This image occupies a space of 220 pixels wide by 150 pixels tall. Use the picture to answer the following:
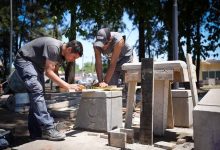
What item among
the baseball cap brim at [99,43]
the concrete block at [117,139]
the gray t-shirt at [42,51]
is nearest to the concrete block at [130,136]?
the concrete block at [117,139]

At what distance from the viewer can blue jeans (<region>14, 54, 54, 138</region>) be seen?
4.66 m

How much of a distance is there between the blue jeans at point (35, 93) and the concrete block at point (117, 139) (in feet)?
3.25

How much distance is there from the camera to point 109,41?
615 centimetres

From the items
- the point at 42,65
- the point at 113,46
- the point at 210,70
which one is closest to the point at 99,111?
the point at 42,65

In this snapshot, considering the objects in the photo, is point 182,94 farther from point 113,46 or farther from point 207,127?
point 207,127

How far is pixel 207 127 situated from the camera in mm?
3412

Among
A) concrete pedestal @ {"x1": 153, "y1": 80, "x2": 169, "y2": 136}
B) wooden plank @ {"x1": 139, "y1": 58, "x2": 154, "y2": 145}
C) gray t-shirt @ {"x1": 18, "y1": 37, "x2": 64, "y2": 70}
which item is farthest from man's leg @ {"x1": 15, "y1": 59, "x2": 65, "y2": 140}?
concrete pedestal @ {"x1": 153, "y1": 80, "x2": 169, "y2": 136}

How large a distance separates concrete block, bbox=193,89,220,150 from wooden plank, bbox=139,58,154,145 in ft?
3.06

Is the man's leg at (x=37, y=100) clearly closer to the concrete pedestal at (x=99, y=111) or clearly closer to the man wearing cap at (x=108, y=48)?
the concrete pedestal at (x=99, y=111)

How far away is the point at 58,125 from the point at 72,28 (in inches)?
242

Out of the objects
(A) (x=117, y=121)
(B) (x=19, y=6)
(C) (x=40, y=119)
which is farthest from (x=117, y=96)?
(B) (x=19, y=6)

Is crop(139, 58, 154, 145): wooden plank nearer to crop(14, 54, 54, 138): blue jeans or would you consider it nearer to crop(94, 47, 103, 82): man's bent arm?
crop(14, 54, 54, 138): blue jeans

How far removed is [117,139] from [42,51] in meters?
1.85

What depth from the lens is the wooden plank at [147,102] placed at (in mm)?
4355
